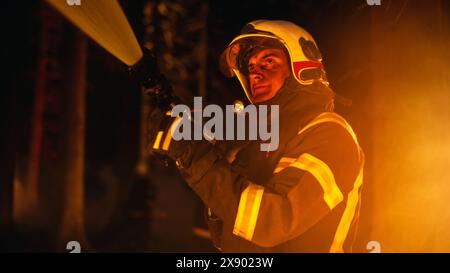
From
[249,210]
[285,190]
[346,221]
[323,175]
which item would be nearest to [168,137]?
[249,210]

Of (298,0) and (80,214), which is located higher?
(298,0)

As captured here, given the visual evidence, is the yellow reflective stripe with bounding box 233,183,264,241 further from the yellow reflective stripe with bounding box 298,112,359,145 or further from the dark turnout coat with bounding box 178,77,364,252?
the yellow reflective stripe with bounding box 298,112,359,145

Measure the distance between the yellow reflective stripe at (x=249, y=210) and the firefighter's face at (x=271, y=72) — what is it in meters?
0.88

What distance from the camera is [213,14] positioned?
6484mm

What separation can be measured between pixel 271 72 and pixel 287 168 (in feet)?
2.79

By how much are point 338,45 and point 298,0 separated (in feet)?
3.62

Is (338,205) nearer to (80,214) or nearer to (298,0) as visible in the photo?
(298,0)

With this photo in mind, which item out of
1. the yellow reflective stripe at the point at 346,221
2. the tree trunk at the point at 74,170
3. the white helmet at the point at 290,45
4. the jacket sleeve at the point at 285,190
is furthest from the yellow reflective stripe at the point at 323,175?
the tree trunk at the point at 74,170

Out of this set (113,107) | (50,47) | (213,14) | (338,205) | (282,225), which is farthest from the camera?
(113,107)

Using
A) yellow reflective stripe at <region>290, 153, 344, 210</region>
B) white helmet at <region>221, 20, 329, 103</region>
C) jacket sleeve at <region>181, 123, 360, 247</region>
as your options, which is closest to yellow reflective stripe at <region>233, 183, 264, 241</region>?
jacket sleeve at <region>181, 123, 360, 247</region>

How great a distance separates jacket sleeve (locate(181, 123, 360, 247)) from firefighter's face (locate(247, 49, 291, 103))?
63 centimetres

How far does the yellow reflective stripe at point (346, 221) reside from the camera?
298 cm
